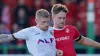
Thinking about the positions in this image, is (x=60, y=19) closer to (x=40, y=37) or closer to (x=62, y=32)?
(x=62, y=32)

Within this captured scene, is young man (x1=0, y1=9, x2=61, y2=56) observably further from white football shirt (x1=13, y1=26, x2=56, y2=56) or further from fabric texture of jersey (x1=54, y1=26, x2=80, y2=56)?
fabric texture of jersey (x1=54, y1=26, x2=80, y2=56)

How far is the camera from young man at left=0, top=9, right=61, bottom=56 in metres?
7.06

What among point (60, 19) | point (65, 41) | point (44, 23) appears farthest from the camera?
point (65, 41)

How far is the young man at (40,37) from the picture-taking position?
278 inches

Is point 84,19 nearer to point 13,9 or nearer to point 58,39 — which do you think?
point 13,9

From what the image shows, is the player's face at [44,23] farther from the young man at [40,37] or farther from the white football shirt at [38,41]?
the white football shirt at [38,41]

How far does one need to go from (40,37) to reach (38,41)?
0.26 feet

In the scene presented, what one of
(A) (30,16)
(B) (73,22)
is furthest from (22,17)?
(B) (73,22)

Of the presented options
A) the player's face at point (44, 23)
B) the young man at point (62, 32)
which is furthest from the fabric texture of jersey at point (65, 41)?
the player's face at point (44, 23)

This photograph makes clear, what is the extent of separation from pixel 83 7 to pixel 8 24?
222 centimetres

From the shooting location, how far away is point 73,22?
13.8 meters

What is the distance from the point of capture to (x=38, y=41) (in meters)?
7.09

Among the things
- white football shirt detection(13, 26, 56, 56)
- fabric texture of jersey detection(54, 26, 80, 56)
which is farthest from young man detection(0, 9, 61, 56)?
fabric texture of jersey detection(54, 26, 80, 56)

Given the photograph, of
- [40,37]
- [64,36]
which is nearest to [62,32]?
[64,36]
